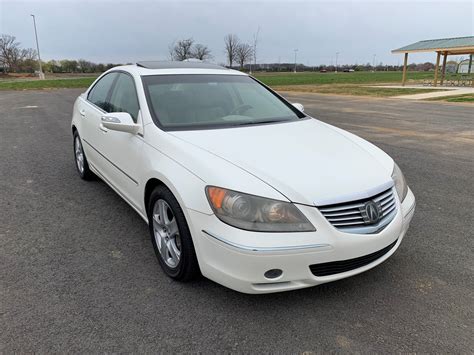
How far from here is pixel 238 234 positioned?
2.20 m

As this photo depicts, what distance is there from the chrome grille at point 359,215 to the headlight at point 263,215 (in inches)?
6.5

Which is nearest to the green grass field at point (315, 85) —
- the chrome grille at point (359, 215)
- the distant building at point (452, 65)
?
the distant building at point (452, 65)

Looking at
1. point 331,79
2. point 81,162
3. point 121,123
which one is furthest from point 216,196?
point 331,79

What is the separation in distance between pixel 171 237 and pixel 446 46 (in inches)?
1097

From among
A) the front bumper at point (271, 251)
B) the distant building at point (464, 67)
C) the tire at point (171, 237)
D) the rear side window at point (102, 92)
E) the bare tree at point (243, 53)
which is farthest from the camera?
the bare tree at point (243, 53)

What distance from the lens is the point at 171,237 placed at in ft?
9.22

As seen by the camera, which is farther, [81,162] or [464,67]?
[464,67]

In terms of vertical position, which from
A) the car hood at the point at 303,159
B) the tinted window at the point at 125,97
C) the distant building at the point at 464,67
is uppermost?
the distant building at the point at 464,67

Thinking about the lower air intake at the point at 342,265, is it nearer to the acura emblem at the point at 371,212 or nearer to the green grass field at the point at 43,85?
the acura emblem at the point at 371,212

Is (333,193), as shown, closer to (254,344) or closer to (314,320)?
(314,320)

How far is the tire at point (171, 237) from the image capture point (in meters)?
2.54

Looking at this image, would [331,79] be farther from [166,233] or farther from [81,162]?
[166,233]

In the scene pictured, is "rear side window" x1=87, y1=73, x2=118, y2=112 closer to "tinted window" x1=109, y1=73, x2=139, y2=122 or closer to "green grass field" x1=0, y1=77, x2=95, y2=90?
"tinted window" x1=109, y1=73, x2=139, y2=122

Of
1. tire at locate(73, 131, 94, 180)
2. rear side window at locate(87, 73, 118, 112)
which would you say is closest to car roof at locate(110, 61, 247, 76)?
rear side window at locate(87, 73, 118, 112)
